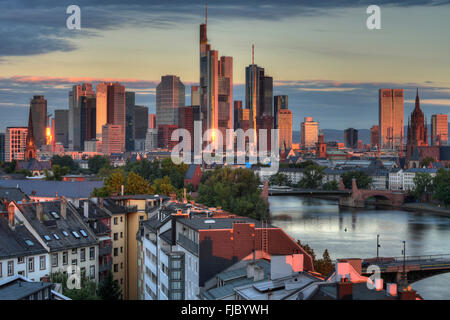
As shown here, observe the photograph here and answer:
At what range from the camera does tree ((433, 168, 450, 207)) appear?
65.2m

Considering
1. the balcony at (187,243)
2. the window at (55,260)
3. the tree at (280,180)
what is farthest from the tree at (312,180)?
the balcony at (187,243)

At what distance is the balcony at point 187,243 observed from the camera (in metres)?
15.5

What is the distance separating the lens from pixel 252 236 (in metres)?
15.3

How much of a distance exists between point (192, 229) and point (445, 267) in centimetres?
1599

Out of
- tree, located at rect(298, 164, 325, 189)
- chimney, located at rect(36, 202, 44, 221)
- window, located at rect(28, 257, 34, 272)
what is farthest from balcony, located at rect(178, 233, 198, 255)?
tree, located at rect(298, 164, 325, 189)

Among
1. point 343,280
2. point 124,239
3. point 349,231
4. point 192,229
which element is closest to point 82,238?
point 124,239

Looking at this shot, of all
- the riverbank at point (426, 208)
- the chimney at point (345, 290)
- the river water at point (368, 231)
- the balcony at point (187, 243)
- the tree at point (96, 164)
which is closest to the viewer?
the chimney at point (345, 290)

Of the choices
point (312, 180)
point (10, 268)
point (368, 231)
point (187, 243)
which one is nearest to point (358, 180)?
point (312, 180)

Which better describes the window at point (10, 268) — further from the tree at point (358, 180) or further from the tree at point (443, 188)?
the tree at point (358, 180)

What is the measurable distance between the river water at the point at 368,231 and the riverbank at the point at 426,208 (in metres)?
1.71

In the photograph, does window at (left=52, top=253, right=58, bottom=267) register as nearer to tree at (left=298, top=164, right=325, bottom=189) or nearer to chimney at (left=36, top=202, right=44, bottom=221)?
chimney at (left=36, top=202, right=44, bottom=221)

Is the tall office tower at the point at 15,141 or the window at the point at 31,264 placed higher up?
the tall office tower at the point at 15,141

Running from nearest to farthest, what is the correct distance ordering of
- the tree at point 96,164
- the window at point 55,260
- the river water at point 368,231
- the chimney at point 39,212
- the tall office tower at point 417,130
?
the window at point 55,260 < the chimney at point 39,212 < the river water at point 368,231 < the tree at point 96,164 < the tall office tower at point 417,130
